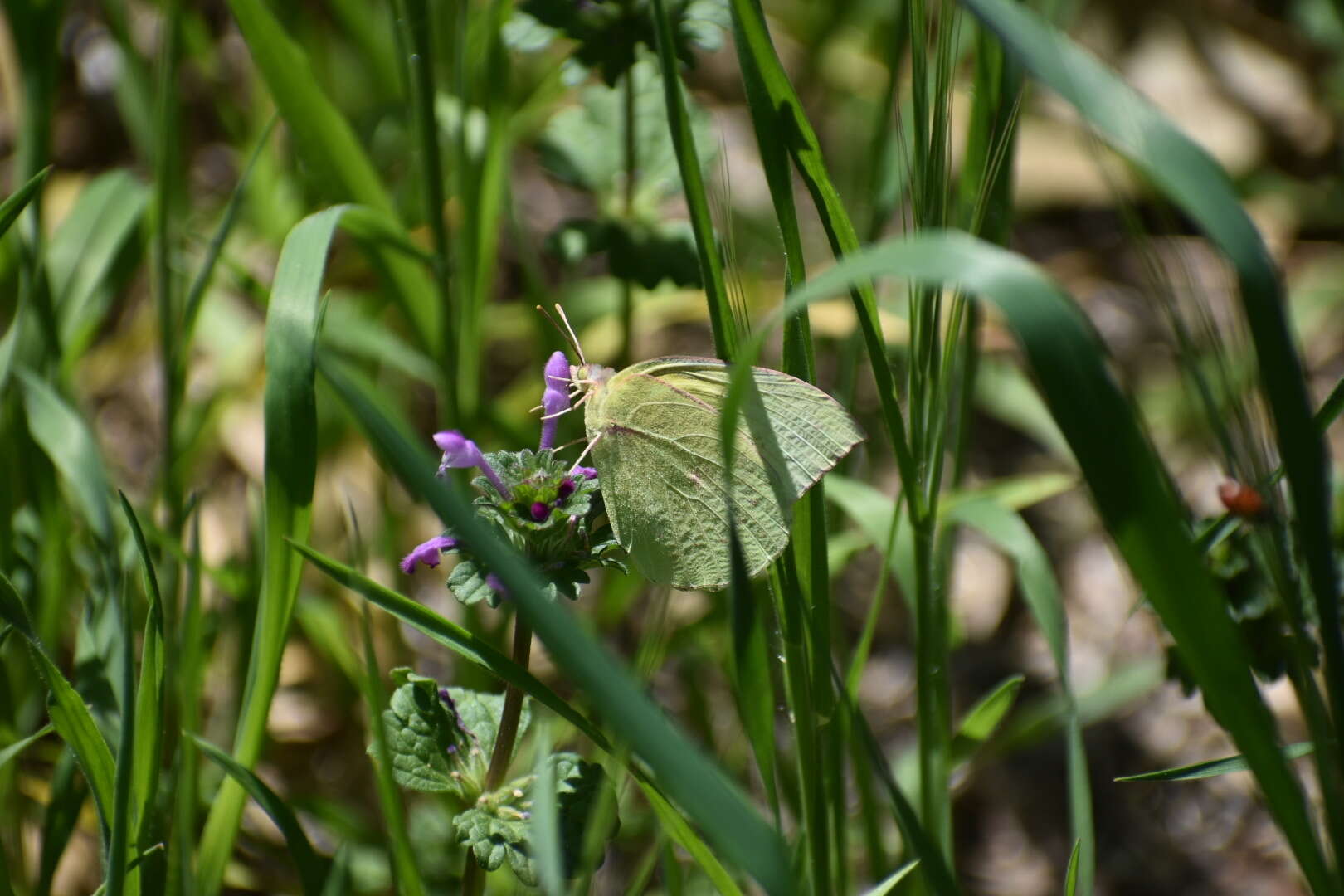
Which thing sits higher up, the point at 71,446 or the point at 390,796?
the point at 71,446

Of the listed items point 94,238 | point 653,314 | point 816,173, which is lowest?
point 653,314

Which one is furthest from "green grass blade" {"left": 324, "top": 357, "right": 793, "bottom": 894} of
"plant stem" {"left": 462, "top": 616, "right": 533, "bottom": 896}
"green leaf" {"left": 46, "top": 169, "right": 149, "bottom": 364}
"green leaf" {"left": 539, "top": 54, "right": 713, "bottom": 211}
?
"green leaf" {"left": 46, "top": 169, "right": 149, "bottom": 364}

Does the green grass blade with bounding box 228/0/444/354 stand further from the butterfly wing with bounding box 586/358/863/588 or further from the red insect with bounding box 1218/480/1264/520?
the red insect with bounding box 1218/480/1264/520

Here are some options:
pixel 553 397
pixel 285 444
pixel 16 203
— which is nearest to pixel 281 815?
pixel 285 444

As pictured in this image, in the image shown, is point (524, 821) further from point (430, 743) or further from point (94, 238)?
point (94, 238)

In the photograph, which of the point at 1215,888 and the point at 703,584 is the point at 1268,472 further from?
the point at 1215,888

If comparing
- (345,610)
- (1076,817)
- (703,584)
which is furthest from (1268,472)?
(345,610)
